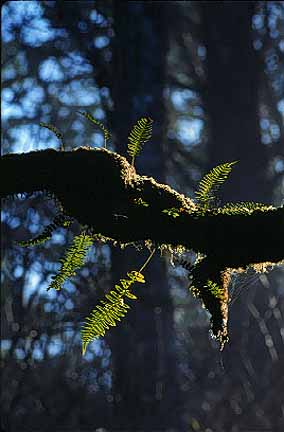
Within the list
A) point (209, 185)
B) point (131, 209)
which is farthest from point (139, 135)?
point (131, 209)

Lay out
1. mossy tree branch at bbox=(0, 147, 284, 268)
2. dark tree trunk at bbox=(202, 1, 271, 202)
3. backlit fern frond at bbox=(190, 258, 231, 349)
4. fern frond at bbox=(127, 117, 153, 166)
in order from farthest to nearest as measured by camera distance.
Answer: dark tree trunk at bbox=(202, 1, 271, 202) < fern frond at bbox=(127, 117, 153, 166) < backlit fern frond at bbox=(190, 258, 231, 349) < mossy tree branch at bbox=(0, 147, 284, 268)

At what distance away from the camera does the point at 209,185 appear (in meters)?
1.15

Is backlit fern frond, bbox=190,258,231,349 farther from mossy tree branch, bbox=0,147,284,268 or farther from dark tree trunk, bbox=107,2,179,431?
dark tree trunk, bbox=107,2,179,431

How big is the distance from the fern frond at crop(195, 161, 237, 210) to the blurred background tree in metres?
4.04

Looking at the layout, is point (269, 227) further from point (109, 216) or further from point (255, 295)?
point (255, 295)

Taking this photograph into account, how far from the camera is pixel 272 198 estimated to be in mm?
6680

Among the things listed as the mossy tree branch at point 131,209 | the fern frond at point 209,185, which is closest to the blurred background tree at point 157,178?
the fern frond at point 209,185

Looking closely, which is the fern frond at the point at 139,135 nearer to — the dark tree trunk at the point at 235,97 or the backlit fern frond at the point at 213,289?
the backlit fern frond at the point at 213,289

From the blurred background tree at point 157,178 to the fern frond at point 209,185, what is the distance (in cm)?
404

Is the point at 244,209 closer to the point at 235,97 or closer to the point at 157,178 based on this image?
the point at 157,178

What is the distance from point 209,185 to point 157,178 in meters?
5.36

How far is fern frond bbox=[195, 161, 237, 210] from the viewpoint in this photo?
3.55 feet

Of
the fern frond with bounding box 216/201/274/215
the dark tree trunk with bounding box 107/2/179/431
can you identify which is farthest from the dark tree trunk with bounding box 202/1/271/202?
the fern frond with bounding box 216/201/274/215

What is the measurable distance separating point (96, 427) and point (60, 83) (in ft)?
11.2
